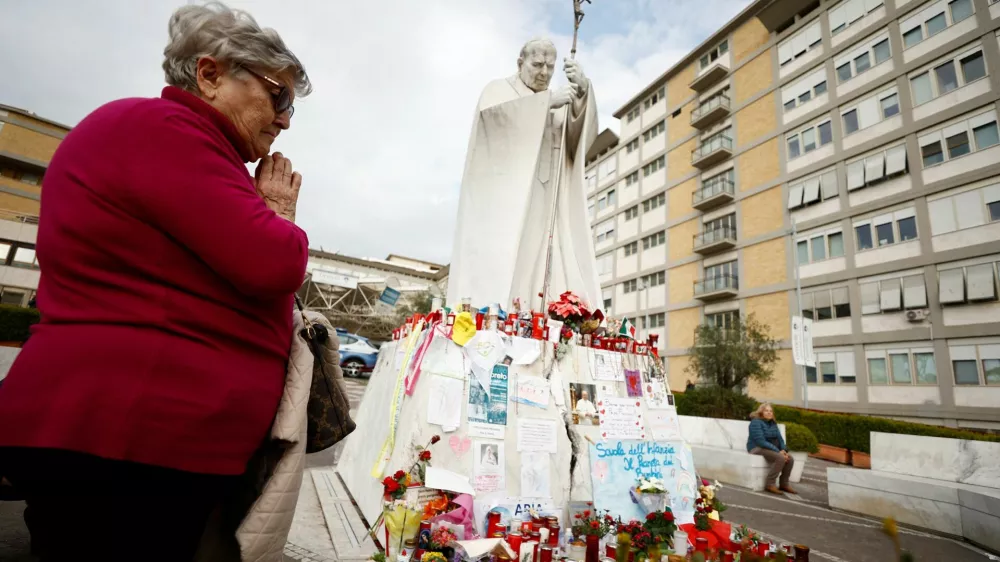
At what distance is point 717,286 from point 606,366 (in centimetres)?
2425

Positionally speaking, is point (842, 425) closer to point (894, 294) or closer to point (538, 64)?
point (894, 294)

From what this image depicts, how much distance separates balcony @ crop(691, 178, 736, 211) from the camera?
26.4 meters

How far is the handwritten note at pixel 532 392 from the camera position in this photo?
3.96 meters

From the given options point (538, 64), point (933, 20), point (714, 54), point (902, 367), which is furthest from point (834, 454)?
point (714, 54)

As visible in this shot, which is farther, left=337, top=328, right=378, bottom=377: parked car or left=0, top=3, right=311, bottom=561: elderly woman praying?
left=337, top=328, right=378, bottom=377: parked car

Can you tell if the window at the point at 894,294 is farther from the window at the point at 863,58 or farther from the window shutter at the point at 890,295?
the window at the point at 863,58

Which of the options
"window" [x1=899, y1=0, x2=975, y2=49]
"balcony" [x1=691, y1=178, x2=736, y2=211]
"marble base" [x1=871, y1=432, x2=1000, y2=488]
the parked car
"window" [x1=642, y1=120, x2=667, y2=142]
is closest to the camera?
"marble base" [x1=871, y1=432, x2=1000, y2=488]

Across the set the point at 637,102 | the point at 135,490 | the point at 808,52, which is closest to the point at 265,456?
the point at 135,490

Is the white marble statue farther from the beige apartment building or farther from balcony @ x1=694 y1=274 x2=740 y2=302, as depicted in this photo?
balcony @ x1=694 y1=274 x2=740 y2=302

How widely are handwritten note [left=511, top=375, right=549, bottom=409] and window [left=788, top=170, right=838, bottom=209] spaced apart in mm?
23285

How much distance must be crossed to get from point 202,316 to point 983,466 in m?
8.47

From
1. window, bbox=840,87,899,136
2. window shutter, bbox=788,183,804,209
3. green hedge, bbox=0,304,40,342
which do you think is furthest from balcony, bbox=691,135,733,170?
green hedge, bbox=0,304,40,342

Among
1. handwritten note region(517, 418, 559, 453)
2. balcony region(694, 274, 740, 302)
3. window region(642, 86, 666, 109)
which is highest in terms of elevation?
window region(642, 86, 666, 109)

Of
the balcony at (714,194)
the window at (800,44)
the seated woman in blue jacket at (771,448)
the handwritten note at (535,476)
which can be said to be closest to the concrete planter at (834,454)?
the seated woman in blue jacket at (771,448)
